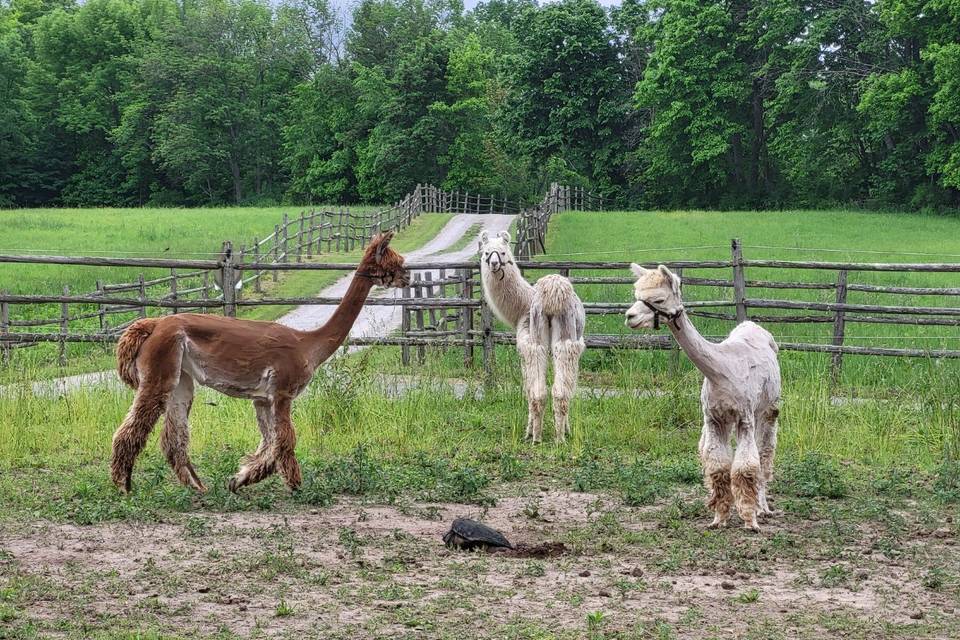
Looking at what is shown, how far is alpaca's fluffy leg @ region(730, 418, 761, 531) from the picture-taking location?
20.9 feet

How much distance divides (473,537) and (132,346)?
2668 millimetres

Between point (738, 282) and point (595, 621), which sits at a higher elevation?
point (738, 282)

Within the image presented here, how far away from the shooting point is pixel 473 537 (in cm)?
600

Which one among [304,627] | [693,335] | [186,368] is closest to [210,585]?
[304,627]

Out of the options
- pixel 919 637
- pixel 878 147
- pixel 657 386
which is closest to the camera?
pixel 919 637

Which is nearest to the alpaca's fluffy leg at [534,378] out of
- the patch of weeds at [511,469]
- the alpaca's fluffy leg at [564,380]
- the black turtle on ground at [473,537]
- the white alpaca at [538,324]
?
the white alpaca at [538,324]

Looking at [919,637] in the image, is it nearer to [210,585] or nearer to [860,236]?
[210,585]

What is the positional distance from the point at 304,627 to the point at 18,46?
68323mm

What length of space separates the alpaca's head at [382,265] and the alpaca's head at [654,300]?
6.95ft

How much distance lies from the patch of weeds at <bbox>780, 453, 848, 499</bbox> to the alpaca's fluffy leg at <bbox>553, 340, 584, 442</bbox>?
196cm

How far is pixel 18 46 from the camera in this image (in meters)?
64.9

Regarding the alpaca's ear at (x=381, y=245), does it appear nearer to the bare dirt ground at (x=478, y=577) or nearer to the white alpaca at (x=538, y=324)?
the bare dirt ground at (x=478, y=577)

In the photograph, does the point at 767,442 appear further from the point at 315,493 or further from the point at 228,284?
the point at 228,284

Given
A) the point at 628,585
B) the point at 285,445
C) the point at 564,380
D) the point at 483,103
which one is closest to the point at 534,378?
the point at 564,380
